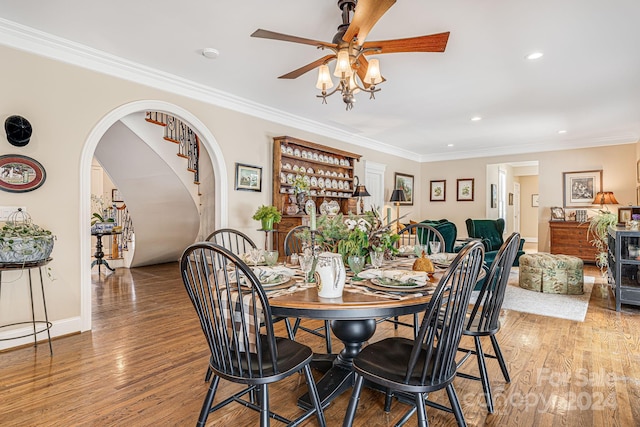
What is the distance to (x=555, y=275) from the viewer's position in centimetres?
455

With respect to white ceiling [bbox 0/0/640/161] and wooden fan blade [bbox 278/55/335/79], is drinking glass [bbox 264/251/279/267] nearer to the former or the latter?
wooden fan blade [bbox 278/55/335/79]

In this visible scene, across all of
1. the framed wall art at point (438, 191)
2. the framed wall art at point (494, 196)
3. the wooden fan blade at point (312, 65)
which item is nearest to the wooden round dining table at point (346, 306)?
the wooden fan blade at point (312, 65)

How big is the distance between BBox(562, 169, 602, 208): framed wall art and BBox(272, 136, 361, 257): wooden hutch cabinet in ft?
14.4

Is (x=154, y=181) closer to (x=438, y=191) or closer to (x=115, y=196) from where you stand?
(x=115, y=196)

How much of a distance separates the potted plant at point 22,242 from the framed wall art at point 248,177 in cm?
Answer: 212

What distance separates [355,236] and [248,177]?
297 centimetres

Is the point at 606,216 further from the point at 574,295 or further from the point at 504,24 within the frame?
the point at 504,24

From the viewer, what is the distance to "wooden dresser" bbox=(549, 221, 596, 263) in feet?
22.1

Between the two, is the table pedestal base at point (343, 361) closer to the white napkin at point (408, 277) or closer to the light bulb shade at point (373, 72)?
the white napkin at point (408, 277)

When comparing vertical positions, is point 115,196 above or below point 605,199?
above

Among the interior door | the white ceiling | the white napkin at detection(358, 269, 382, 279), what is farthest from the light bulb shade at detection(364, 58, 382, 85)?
the interior door

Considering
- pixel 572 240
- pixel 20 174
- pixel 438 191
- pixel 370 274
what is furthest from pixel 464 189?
pixel 20 174

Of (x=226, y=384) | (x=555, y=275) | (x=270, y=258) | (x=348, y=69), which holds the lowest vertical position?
(x=226, y=384)

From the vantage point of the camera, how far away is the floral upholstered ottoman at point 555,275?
14.8ft
